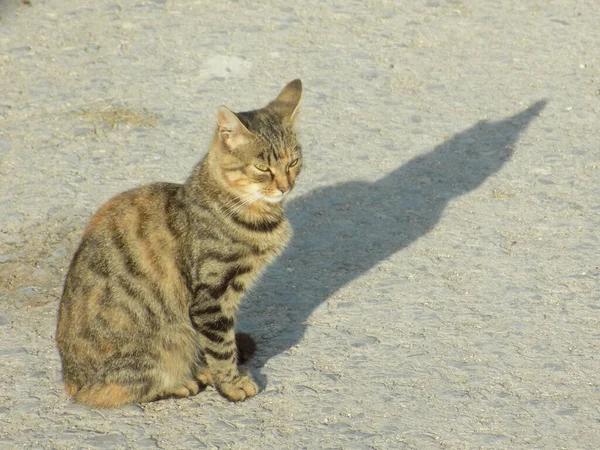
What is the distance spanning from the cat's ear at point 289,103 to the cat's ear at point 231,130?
1.02 ft

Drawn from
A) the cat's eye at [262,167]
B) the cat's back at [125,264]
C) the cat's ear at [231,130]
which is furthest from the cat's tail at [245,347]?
the cat's ear at [231,130]

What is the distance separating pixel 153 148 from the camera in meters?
6.11

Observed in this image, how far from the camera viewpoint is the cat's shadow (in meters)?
4.82

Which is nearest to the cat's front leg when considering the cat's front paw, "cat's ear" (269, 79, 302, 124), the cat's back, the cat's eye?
the cat's front paw

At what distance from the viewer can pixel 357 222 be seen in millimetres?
5551

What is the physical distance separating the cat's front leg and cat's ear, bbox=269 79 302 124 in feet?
3.41

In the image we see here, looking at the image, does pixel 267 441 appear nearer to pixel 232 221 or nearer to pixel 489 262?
pixel 232 221

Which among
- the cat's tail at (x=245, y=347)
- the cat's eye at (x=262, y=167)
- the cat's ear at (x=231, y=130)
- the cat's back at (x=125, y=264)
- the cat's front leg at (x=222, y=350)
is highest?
the cat's ear at (x=231, y=130)

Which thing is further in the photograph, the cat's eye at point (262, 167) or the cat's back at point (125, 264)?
the cat's eye at point (262, 167)

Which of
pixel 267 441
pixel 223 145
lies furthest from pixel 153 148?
pixel 267 441

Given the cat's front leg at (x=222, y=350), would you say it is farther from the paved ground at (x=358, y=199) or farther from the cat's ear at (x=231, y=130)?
the cat's ear at (x=231, y=130)

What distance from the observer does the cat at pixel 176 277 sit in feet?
13.4

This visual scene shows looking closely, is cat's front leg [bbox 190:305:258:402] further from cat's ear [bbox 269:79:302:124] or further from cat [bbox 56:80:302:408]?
cat's ear [bbox 269:79:302:124]

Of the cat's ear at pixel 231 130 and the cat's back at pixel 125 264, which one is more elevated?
the cat's ear at pixel 231 130
